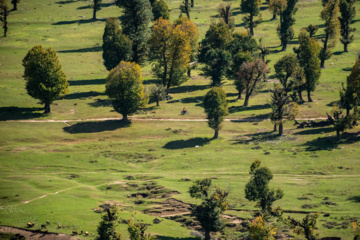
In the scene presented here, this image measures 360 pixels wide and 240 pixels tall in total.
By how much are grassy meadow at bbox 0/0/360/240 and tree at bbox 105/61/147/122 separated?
4.74m

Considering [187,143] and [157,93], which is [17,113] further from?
[187,143]

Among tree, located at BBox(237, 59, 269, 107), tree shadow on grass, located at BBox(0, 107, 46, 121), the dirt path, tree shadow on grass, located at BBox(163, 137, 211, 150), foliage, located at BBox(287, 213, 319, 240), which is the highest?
tree, located at BBox(237, 59, 269, 107)

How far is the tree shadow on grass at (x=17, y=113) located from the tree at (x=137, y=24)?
38.8 m

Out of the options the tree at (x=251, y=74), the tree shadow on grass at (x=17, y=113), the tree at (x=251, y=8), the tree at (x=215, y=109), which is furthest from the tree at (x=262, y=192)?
the tree at (x=251, y=8)

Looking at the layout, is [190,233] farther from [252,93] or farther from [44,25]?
[44,25]

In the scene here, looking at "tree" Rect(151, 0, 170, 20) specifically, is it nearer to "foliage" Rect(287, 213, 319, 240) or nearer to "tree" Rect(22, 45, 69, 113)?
"tree" Rect(22, 45, 69, 113)

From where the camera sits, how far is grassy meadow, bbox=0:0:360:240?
70500 millimetres

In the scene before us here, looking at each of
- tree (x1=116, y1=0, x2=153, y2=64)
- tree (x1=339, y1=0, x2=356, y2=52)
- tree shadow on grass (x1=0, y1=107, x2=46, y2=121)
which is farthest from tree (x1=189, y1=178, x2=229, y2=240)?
tree (x1=339, y1=0, x2=356, y2=52)

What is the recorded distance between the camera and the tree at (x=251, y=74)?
416ft

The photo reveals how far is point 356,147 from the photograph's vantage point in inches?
3760

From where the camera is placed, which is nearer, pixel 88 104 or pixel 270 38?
pixel 88 104

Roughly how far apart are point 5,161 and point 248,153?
49.8 m

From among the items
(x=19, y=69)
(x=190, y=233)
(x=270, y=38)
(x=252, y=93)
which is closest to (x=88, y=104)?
(x=19, y=69)

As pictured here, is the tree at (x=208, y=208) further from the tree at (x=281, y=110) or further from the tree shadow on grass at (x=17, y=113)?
the tree shadow on grass at (x=17, y=113)
